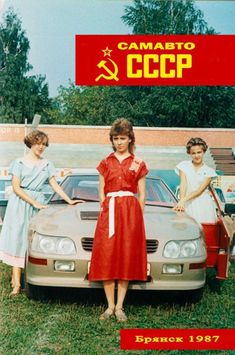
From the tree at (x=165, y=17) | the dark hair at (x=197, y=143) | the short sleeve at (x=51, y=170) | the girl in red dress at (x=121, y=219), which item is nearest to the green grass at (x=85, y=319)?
the girl in red dress at (x=121, y=219)

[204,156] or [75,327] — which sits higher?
[204,156]

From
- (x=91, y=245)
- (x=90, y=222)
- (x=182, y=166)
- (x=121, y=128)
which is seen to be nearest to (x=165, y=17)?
(x=121, y=128)

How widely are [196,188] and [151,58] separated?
0.91 meters

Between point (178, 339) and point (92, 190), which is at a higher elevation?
point (92, 190)

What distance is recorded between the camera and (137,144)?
365 centimetres

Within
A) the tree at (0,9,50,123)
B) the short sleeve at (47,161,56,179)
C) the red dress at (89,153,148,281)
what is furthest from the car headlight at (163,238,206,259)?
the tree at (0,9,50,123)

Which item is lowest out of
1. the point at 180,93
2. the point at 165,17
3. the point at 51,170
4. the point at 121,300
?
the point at 121,300

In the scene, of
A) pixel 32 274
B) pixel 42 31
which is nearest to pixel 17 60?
pixel 42 31

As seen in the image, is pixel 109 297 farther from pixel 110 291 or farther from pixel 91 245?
pixel 91 245

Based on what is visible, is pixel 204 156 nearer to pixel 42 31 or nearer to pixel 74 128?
pixel 74 128

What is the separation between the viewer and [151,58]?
364 cm

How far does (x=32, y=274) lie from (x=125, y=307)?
2.00ft

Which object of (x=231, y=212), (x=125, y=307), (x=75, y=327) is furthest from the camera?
(x=231, y=212)

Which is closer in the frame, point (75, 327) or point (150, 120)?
point (75, 327)
